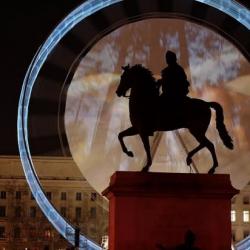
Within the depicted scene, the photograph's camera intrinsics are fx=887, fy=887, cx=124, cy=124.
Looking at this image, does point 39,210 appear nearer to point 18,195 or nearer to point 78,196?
point 78,196

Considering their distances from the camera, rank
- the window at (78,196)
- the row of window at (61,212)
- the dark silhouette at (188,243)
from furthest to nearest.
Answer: the window at (78,196) < the row of window at (61,212) < the dark silhouette at (188,243)

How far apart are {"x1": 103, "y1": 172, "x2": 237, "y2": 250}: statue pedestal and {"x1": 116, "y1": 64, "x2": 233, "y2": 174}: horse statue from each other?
2.59 feet

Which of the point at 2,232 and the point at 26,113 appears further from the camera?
the point at 2,232

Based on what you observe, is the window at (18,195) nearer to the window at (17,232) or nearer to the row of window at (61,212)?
the row of window at (61,212)

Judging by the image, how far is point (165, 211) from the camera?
1727 cm

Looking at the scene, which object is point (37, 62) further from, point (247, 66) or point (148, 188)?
point (148, 188)

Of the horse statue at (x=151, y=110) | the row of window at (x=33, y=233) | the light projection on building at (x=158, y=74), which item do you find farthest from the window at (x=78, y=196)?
the horse statue at (x=151, y=110)

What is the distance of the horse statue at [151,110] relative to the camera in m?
18.0

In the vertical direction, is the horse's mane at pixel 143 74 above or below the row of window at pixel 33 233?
below

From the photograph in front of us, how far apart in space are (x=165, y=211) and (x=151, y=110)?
2.15 metres

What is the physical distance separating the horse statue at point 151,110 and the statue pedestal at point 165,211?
79 centimetres

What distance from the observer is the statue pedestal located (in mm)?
17109

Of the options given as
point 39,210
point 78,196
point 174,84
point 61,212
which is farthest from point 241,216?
point 174,84

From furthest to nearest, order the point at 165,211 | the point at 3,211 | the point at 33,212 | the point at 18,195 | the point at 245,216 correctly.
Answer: the point at 3,211 < the point at 245,216 < the point at 18,195 < the point at 33,212 < the point at 165,211
